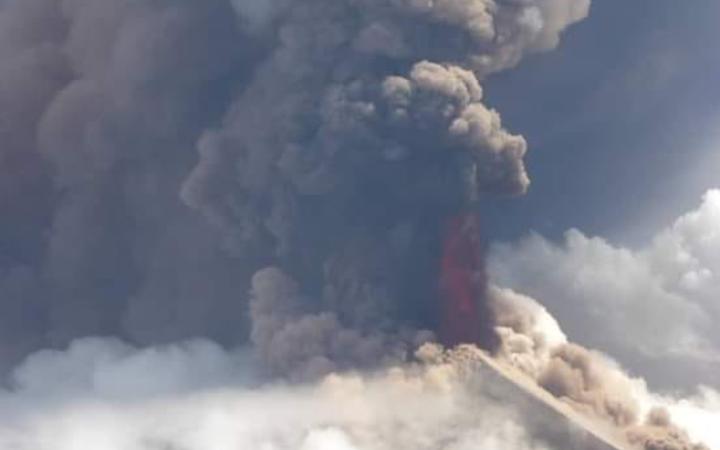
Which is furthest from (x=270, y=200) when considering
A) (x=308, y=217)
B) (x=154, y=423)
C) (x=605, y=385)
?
(x=605, y=385)

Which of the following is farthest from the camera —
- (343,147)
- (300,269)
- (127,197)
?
(127,197)

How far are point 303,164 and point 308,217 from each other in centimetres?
282

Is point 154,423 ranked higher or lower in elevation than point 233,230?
lower

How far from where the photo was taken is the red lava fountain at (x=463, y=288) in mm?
56719

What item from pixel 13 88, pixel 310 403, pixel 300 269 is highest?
pixel 13 88

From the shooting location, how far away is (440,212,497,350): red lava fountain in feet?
186

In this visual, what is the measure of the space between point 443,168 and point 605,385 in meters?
12.4

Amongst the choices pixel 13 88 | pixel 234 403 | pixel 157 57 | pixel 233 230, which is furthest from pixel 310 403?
pixel 13 88

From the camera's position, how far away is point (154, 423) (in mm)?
59594

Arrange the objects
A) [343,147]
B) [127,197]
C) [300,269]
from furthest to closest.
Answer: [127,197] < [300,269] < [343,147]

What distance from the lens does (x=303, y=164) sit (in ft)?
179

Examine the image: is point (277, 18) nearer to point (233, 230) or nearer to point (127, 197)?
point (233, 230)

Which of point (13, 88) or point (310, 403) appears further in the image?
point (13, 88)

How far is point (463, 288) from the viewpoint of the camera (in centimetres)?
5734
